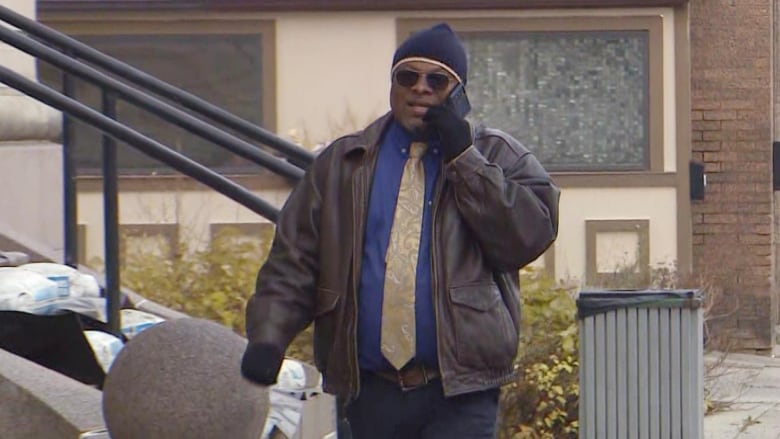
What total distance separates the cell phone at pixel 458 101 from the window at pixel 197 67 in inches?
327

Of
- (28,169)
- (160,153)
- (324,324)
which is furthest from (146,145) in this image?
(324,324)

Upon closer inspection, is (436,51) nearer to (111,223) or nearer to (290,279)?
(290,279)

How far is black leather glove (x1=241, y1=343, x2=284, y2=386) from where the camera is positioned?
3.98m

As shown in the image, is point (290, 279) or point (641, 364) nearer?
point (290, 279)

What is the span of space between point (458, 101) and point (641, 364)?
107 inches

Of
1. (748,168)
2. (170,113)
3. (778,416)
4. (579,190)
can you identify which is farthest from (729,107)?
(170,113)

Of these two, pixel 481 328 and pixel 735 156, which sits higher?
pixel 735 156

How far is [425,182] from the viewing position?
4.02 metres

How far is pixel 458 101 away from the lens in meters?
3.98

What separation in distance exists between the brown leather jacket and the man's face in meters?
0.13

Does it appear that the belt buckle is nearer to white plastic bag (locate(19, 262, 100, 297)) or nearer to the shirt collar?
the shirt collar

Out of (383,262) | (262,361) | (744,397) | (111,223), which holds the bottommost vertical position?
(744,397)

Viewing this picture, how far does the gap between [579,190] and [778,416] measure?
10.5 feet

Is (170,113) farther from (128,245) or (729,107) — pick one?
(729,107)
